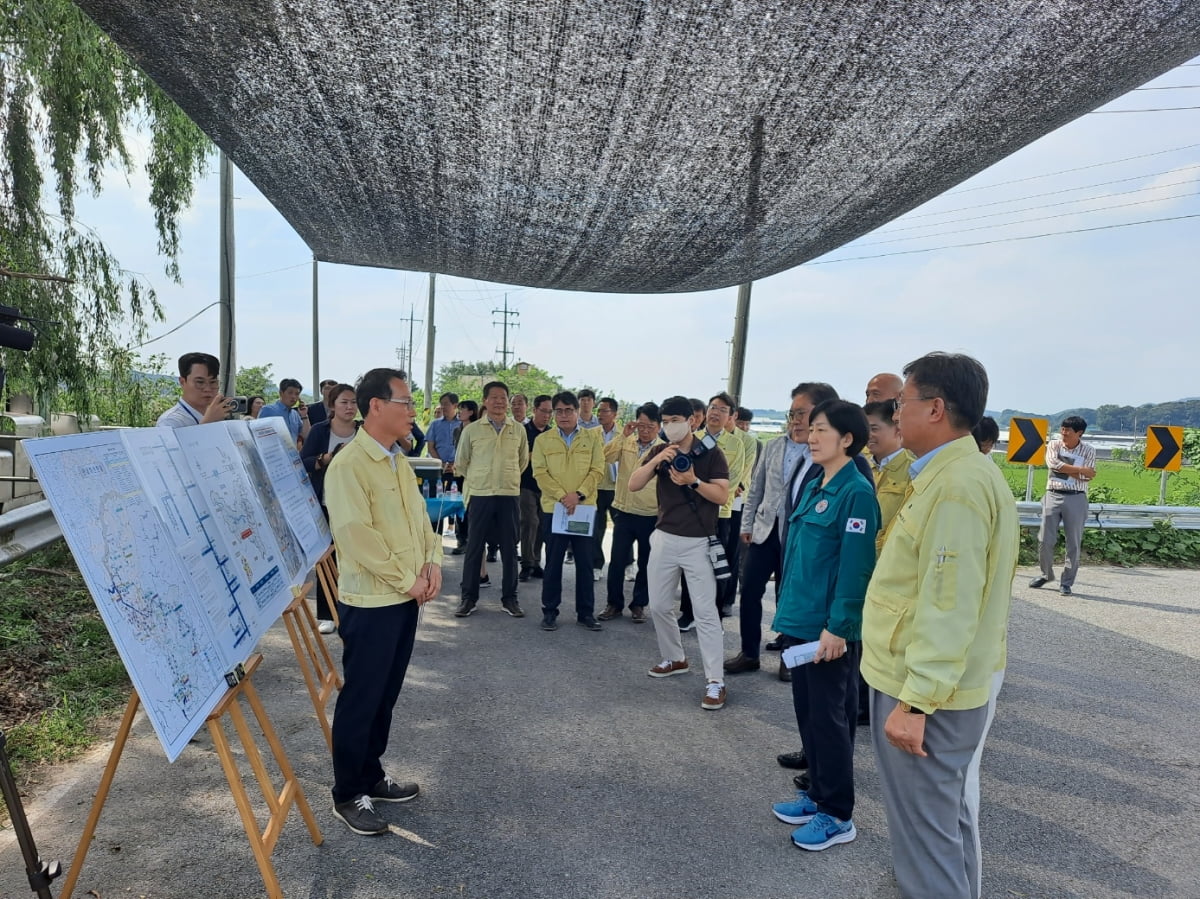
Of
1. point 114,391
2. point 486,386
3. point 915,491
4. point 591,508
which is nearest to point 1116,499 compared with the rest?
point 591,508

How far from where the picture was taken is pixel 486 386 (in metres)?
6.49

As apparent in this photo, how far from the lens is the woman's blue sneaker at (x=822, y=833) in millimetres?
2928

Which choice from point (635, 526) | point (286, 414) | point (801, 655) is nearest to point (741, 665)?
point (635, 526)

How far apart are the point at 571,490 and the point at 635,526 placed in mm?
734

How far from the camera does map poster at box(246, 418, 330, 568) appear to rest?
4.16 metres

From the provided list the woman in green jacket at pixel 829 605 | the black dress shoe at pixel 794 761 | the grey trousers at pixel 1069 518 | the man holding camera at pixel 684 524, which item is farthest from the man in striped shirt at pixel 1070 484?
the woman in green jacket at pixel 829 605

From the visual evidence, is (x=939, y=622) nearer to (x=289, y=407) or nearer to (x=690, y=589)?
(x=690, y=589)

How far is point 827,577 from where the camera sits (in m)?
3.12

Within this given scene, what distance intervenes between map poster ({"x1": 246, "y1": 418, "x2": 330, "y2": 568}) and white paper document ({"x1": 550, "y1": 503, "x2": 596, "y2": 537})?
1.86m

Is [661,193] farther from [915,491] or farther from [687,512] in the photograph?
[915,491]

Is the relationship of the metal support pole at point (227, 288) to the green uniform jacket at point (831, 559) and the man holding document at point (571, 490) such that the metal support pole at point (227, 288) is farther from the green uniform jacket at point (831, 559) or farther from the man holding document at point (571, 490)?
the green uniform jacket at point (831, 559)

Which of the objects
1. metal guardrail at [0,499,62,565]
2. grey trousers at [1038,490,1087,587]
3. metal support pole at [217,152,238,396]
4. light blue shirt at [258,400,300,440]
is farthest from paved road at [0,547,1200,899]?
metal support pole at [217,152,238,396]

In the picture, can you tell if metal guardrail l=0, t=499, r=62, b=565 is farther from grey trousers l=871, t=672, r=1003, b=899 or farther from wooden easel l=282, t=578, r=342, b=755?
grey trousers l=871, t=672, r=1003, b=899

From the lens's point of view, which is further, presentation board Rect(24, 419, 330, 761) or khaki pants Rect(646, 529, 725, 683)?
khaki pants Rect(646, 529, 725, 683)
